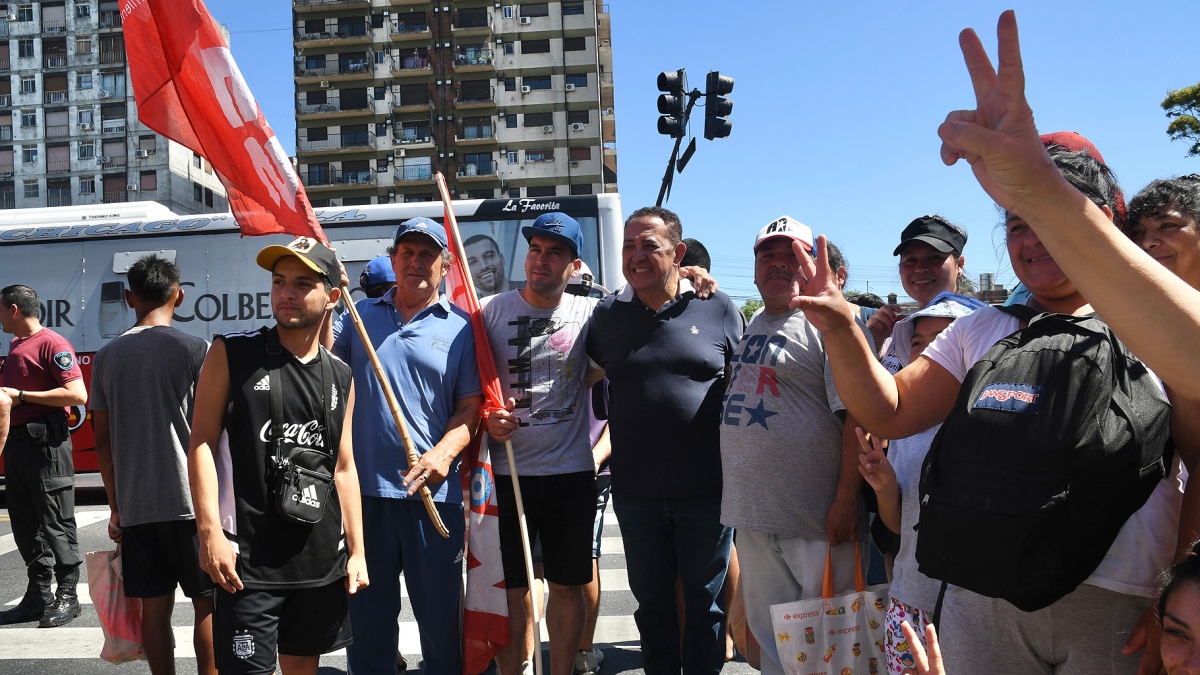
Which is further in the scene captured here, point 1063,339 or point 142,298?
point 142,298

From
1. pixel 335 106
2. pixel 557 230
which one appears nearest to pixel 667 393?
pixel 557 230

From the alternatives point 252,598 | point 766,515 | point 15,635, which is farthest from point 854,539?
point 15,635

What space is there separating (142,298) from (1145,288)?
14.1 ft

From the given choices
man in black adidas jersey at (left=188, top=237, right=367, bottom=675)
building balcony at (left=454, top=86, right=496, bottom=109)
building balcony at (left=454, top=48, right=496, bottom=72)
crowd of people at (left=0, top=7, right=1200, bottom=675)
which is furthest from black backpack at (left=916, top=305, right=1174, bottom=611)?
building balcony at (left=454, top=48, right=496, bottom=72)

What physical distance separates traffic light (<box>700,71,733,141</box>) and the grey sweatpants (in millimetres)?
11115

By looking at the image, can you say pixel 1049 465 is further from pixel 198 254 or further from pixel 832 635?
pixel 198 254

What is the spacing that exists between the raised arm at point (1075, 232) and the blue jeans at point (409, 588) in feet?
9.19

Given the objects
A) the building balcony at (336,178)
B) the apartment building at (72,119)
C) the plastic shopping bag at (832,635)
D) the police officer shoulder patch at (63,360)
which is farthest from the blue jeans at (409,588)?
the apartment building at (72,119)

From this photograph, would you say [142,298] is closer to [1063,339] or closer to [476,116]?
[1063,339]

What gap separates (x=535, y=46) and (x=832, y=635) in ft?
208

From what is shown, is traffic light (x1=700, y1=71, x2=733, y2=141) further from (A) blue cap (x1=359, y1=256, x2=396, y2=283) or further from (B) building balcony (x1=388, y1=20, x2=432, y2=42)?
(B) building balcony (x1=388, y1=20, x2=432, y2=42)

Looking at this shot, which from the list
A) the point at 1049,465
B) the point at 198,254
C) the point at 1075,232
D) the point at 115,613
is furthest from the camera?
the point at 198,254

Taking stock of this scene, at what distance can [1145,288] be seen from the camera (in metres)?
1.31

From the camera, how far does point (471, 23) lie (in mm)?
62969
